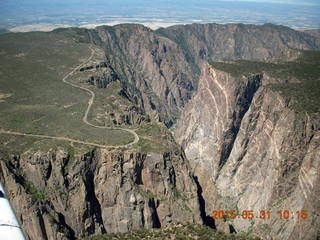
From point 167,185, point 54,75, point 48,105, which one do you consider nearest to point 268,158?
point 167,185

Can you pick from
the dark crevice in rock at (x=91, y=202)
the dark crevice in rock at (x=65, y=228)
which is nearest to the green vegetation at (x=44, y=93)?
the dark crevice in rock at (x=91, y=202)

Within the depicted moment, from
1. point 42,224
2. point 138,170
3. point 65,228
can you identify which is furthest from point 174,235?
point 42,224

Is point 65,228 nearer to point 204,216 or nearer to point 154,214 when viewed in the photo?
point 154,214

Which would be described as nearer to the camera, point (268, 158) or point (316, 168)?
point (316, 168)

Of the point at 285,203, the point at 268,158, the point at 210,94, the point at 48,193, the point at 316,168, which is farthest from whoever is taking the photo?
the point at 210,94

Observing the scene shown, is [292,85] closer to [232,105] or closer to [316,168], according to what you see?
[232,105]

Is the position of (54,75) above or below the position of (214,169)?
above
